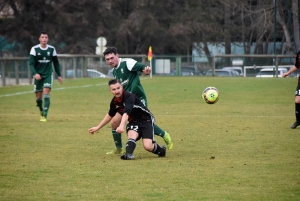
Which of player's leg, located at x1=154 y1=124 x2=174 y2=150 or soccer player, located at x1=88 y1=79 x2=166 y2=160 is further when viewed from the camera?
player's leg, located at x1=154 y1=124 x2=174 y2=150

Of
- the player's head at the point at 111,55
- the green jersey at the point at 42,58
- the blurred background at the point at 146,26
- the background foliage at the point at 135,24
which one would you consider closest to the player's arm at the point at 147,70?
the player's head at the point at 111,55

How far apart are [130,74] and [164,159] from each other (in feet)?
5.73

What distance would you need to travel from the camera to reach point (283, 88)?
30469 mm

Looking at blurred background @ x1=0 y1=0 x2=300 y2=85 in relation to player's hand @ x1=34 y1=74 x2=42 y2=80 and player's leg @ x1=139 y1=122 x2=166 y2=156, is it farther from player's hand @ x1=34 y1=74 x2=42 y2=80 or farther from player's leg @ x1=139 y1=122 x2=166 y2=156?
player's leg @ x1=139 y1=122 x2=166 y2=156

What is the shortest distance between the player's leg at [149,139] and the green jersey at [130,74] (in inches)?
33.7

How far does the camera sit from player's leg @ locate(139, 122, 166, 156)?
1074 centimetres

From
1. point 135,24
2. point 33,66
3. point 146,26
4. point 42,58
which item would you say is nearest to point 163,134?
point 33,66

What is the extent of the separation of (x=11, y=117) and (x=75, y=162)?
866cm

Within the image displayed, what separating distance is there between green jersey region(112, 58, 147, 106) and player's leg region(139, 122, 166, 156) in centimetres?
86

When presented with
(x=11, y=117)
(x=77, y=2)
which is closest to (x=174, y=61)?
(x=77, y=2)

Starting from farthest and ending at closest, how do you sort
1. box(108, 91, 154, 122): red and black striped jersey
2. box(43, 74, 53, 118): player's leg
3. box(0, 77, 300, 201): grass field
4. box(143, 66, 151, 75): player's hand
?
box(43, 74, 53, 118): player's leg, box(143, 66, 151, 75): player's hand, box(108, 91, 154, 122): red and black striped jersey, box(0, 77, 300, 201): grass field

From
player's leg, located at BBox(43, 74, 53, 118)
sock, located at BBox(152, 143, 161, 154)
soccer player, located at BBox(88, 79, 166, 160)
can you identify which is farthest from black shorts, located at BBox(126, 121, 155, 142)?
player's leg, located at BBox(43, 74, 53, 118)

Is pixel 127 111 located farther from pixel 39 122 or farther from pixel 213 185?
pixel 39 122

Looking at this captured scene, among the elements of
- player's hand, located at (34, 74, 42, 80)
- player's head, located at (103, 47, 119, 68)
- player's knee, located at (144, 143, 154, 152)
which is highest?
player's head, located at (103, 47, 119, 68)
